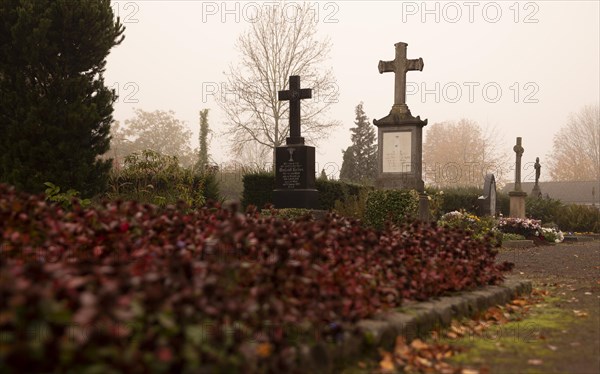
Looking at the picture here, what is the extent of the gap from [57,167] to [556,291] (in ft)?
27.3

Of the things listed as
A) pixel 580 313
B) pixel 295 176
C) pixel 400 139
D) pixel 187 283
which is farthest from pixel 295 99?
pixel 187 283

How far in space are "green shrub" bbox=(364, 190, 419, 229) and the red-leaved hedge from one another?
758cm

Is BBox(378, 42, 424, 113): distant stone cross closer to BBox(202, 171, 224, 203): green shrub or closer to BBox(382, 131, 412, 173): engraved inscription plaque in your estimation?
BBox(382, 131, 412, 173): engraved inscription plaque

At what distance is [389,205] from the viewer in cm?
1395

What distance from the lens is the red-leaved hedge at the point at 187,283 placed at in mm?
2082

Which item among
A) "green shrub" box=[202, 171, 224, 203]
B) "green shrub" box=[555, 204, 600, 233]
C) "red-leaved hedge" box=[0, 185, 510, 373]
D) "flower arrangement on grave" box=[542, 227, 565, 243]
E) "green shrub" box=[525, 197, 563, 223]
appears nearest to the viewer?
"red-leaved hedge" box=[0, 185, 510, 373]

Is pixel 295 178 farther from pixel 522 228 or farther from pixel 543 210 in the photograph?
pixel 543 210

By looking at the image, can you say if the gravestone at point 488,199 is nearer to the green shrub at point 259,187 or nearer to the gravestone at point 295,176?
the green shrub at point 259,187

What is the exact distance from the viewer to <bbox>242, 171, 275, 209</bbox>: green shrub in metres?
18.2

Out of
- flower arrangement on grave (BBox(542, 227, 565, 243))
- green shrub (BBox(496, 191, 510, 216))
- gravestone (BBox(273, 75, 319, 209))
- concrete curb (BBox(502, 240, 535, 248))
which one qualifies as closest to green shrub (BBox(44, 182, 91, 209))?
gravestone (BBox(273, 75, 319, 209))

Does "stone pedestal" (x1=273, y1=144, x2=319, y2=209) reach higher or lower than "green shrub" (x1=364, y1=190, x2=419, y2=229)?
higher

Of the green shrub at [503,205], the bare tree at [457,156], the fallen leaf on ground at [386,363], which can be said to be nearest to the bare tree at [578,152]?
the bare tree at [457,156]

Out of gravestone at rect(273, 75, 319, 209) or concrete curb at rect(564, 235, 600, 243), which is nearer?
gravestone at rect(273, 75, 319, 209)

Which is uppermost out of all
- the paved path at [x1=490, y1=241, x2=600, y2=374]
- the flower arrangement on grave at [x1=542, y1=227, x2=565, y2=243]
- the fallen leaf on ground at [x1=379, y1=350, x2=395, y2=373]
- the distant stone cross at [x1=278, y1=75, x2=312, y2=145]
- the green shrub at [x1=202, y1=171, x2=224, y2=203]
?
the distant stone cross at [x1=278, y1=75, x2=312, y2=145]
